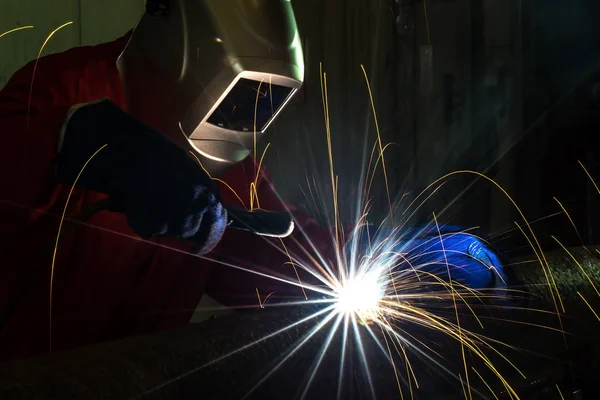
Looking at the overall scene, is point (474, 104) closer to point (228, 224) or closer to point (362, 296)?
point (362, 296)

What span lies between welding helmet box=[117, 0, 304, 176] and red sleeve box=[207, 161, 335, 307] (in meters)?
0.29

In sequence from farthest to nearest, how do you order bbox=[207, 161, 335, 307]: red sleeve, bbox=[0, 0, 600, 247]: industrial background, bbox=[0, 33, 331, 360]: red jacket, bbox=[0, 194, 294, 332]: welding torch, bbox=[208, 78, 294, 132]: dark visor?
bbox=[0, 0, 600, 247]: industrial background < bbox=[207, 161, 335, 307]: red sleeve < bbox=[208, 78, 294, 132]: dark visor < bbox=[0, 33, 331, 360]: red jacket < bbox=[0, 194, 294, 332]: welding torch

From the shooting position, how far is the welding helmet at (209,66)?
107 centimetres

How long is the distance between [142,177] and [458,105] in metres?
2.07

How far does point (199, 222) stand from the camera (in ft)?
2.56

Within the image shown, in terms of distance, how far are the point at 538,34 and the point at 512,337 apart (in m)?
2.05

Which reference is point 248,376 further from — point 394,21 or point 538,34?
point 538,34

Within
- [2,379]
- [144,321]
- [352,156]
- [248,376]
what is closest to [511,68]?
[352,156]

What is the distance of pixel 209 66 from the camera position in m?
1.08

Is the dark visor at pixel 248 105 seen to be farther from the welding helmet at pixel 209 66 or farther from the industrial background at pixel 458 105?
the industrial background at pixel 458 105

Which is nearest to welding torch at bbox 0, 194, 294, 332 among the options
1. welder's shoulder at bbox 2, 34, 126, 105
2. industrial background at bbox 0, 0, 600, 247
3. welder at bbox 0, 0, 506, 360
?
welder at bbox 0, 0, 506, 360

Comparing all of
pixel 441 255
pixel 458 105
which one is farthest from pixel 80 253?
pixel 458 105

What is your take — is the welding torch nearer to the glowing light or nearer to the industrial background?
the glowing light

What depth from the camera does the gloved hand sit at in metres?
0.76
